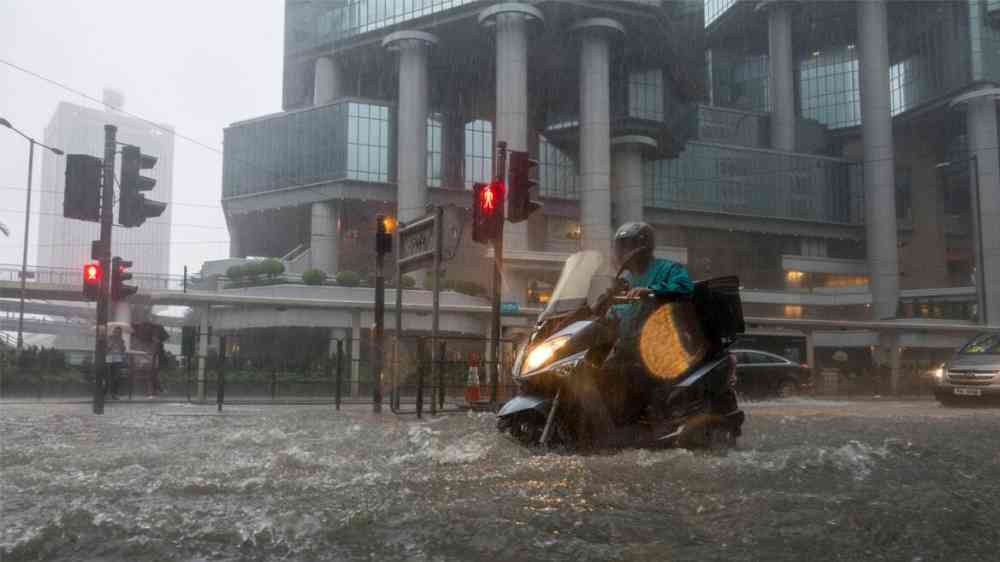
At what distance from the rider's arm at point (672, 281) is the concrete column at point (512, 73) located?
43.9m

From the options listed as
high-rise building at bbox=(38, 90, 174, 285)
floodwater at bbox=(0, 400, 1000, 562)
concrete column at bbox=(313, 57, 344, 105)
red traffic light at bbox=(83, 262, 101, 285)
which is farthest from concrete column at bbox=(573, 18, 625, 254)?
floodwater at bbox=(0, 400, 1000, 562)

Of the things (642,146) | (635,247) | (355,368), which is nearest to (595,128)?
(642,146)

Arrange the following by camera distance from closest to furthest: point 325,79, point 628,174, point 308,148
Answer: point 308,148, point 628,174, point 325,79

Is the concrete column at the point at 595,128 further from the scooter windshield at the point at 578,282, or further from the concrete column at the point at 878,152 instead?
the scooter windshield at the point at 578,282

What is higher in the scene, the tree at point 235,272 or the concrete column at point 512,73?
the concrete column at point 512,73

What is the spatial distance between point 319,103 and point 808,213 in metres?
37.4

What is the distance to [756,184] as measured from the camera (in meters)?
63.6

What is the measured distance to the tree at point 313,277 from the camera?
120 ft

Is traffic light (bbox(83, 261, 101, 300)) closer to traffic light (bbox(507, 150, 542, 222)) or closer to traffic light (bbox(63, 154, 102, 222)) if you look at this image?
traffic light (bbox(63, 154, 102, 222))

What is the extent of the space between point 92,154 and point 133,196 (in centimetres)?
522

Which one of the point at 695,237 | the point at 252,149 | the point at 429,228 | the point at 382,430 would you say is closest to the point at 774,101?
the point at 695,237

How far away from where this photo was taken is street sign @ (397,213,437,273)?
12048 mm

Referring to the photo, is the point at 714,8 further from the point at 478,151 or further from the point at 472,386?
the point at 472,386

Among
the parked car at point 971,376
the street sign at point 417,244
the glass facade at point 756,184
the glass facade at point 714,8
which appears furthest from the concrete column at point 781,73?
the street sign at point 417,244
